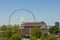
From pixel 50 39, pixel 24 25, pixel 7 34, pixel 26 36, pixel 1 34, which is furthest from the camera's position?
pixel 24 25

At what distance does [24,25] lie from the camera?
150ft

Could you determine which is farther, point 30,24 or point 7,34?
point 30,24

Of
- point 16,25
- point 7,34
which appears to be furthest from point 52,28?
point 7,34

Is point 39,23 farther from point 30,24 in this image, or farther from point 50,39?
point 50,39

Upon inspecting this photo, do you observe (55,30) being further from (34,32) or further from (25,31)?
(34,32)

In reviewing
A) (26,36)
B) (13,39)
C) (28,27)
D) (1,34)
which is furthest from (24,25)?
(13,39)

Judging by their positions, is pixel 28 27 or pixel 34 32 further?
pixel 28 27

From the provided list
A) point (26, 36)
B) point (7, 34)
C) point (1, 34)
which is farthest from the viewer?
point (26, 36)

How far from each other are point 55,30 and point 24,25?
7480 millimetres

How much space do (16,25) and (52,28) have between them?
7.78 m

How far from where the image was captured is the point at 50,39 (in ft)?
73.3

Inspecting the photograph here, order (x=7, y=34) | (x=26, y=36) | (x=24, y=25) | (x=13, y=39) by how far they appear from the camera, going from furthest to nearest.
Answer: (x=24, y=25) → (x=26, y=36) → (x=7, y=34) → (x=13, y=39)

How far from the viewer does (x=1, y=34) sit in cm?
3350

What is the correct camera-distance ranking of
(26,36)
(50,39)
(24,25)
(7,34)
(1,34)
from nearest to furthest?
(50,39), (7,34), (1,34), (26,36), (24,25)
